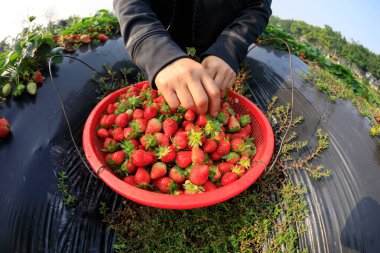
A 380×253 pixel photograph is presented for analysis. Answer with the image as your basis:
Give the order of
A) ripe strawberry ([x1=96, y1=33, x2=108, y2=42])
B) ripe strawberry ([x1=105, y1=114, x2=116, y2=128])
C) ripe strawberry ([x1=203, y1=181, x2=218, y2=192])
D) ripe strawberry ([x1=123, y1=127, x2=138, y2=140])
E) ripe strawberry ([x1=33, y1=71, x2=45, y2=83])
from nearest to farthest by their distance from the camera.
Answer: ripe strawberry ([x1=203, y1=181, x2=218, y2=192]) → ripe strawberry ([x1=123, y1=127, x2=138, y2=140]) → ripe strawberry ([x1=105, y1=114, x2=116, y2=128]) → ripe strawberry ([x1=33, y1=71, x2=45, y2=83]) → ripe strawberry ([x1=96, y1=33, x2=108, y2=42])

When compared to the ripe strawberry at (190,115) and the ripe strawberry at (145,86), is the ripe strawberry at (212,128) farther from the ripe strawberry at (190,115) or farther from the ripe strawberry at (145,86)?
the ripe strawberry at (145,86)

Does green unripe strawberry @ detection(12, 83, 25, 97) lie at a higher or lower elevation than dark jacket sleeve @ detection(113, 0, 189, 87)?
lower

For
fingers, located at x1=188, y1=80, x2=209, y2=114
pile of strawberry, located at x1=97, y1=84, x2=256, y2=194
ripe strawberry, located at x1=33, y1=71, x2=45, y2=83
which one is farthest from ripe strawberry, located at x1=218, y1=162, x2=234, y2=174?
ripe strawberry, located at x1=33, y1=71, x2=45, y2=83

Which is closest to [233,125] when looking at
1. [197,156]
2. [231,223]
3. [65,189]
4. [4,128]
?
[197,156]

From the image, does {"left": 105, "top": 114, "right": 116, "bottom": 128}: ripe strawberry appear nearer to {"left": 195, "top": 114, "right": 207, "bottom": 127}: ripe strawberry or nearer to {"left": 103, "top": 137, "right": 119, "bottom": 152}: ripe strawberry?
{"left": 103, "top": 137, "right": 119, "bottom": 152}: ripe strawberry

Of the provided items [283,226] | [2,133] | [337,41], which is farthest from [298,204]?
[337,41]

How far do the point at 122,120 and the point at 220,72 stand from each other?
485mm

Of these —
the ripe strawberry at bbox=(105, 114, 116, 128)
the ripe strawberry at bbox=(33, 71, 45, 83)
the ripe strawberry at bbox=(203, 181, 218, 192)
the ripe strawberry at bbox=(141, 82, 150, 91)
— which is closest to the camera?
the ripe strawberry at bbox=(203, 181, 218, 192)

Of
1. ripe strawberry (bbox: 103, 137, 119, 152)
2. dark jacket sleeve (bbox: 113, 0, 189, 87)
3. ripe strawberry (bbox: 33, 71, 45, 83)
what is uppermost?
dark jacket sleeve (bbox: 113, 0, 189, 87)

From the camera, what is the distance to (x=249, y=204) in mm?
1303

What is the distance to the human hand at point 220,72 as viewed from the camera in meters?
1.07

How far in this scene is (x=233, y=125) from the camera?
3.92 ft

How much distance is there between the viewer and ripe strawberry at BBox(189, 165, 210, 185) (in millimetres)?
989

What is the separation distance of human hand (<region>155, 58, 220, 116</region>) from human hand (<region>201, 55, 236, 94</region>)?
0.13m
